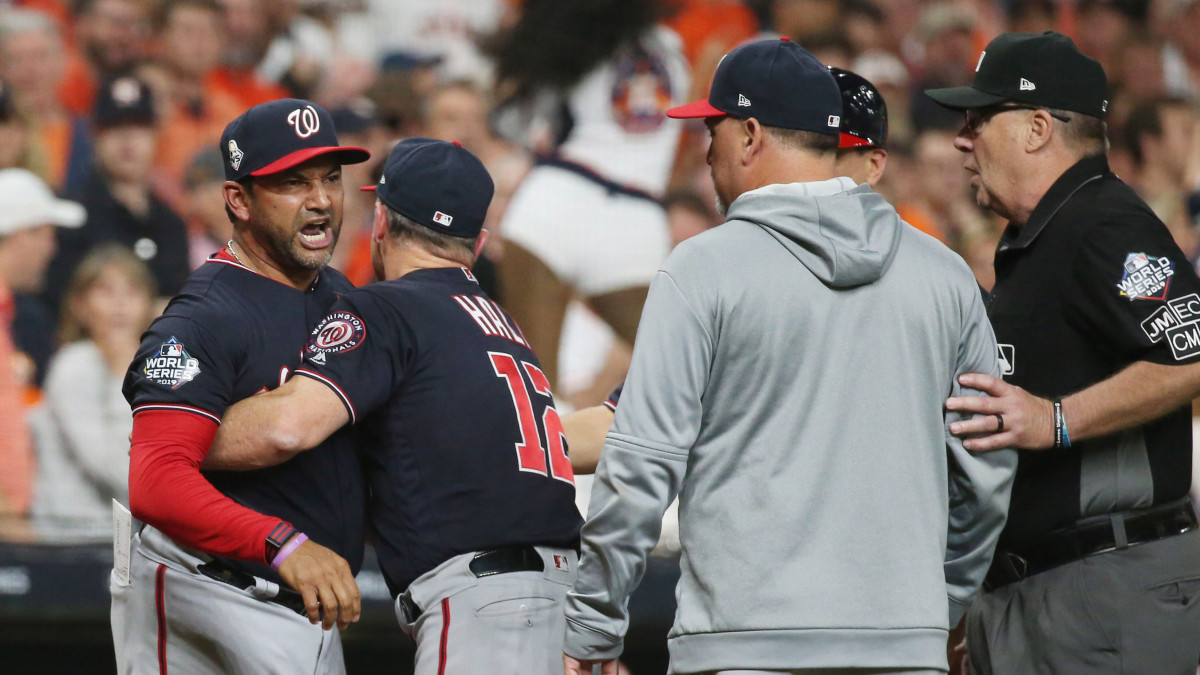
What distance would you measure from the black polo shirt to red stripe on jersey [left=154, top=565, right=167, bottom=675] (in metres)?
1.73

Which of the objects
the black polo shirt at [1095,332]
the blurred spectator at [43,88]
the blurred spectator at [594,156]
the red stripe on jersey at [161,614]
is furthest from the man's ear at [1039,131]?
the blurred spectator at [43,88]

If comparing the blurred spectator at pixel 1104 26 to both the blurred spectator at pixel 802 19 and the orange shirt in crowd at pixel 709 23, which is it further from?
the orange shirt in crowd at pixel 709 23

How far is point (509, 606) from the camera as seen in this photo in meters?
2.50

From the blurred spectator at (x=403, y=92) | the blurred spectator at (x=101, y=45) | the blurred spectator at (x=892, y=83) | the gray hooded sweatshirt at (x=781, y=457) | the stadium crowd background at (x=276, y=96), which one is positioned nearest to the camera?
the gray hooded sweatshirt at (x=781, y=457)

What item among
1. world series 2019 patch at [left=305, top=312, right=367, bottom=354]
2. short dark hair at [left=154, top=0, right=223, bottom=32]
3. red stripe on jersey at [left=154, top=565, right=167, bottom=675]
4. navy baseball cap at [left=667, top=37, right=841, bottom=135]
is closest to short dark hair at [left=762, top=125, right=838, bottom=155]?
navy baseball cap at [left=667, top=37, right=841, bottom=135]

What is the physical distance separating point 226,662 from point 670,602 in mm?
2330

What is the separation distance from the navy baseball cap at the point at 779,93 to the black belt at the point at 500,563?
0.98 metres

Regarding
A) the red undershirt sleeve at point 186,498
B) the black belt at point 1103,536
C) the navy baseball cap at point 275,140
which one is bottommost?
the black belt at point 1103,536

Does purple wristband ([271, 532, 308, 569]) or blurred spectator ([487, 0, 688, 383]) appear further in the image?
blurred spectator ([487, 0, 688, 383])

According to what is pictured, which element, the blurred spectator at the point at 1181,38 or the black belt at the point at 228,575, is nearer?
the black belt at the point at 228,575

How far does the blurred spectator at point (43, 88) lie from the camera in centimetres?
532

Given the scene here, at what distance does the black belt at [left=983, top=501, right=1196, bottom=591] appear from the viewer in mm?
2424

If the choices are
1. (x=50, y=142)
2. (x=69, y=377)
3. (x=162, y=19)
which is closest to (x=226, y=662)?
(x=69, y=377)

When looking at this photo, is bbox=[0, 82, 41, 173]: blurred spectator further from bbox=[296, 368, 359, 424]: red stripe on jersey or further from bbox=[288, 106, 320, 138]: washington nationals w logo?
bbox=[296, 368, 359, 424]: red stripe on jersey
